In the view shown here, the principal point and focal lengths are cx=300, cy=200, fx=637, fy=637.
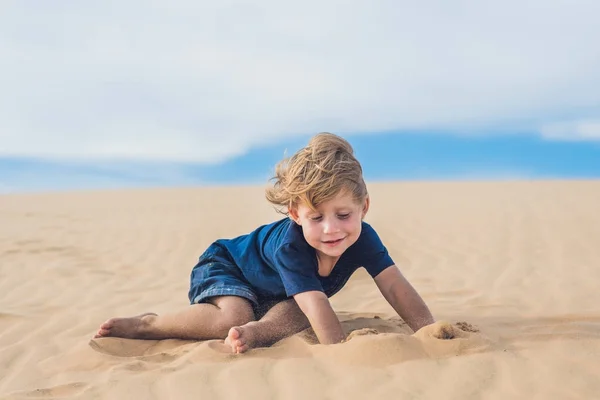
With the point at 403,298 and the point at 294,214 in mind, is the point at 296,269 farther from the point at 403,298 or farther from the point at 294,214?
the point at 403,298

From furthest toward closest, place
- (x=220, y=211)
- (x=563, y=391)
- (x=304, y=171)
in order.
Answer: (x=220, y=211) → (x=304, y=171) → (x=563, y=391)

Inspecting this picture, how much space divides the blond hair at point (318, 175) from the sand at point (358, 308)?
687 millimetres

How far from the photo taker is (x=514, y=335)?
3348 mm

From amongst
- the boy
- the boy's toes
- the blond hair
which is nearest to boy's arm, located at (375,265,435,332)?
the boy

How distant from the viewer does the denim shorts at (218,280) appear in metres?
3.59

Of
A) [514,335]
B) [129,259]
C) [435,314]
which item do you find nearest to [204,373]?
[514,335]

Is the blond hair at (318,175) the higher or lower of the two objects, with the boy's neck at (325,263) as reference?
higher

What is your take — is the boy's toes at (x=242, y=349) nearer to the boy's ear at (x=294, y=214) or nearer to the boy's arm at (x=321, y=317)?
the boy's arm at (x=321, y=317)

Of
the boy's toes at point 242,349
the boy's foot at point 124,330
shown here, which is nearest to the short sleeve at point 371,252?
the boy's toes at point 242,349

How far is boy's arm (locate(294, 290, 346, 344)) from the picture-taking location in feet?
9.98

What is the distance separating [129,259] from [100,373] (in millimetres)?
4746

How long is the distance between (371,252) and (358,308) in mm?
1343

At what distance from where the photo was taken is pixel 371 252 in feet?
11.5

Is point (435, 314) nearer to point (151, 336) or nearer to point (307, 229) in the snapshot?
point (307, 229)
